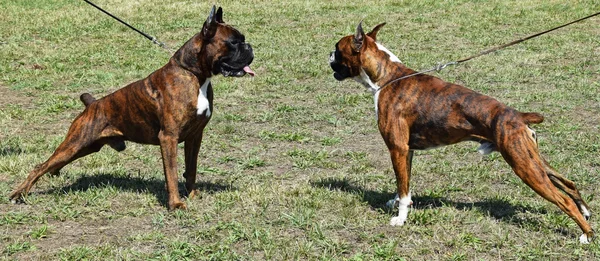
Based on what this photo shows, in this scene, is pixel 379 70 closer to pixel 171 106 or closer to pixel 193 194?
pixel 171 106

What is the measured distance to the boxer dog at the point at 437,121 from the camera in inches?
213

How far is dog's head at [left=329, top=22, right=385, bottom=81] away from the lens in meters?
6.26

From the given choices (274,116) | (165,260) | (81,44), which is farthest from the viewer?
(81,44)

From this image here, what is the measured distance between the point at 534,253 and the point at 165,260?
2.77 meters

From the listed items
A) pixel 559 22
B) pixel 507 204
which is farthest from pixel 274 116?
pixel 559 22

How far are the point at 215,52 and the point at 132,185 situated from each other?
1.88 m

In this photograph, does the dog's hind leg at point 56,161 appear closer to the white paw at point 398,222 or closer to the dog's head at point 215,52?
the dog's head at point 215,52

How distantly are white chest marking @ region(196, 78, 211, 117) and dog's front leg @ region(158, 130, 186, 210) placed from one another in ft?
1.05

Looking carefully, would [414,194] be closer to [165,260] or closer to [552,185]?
[552,185]

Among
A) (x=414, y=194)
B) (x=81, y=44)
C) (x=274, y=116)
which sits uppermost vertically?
(x=414, y=194)

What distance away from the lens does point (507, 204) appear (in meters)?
6.64

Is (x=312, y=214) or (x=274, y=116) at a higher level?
(x=312, y=214)

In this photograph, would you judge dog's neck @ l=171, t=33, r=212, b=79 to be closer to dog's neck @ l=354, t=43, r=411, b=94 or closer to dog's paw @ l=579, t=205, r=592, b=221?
dog's neck @ l=354, t=43, r=411, b=94

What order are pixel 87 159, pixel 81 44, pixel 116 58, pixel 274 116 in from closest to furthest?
pixel 87 159 → pixel 274 116 → pixel 116 58 → pixel 81 44
